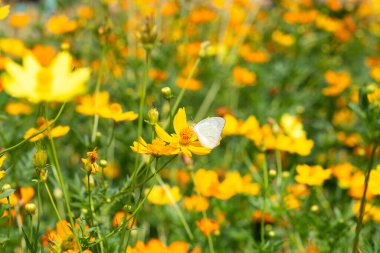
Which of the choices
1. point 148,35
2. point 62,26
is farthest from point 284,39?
point 148,35

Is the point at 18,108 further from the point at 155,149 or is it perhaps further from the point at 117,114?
the point at 155,149

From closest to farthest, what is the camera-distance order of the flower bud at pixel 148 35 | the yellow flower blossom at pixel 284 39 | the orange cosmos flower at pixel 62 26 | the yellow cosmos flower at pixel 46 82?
the yellow cosmos flower at pixel 46 82 → the flower bud at pixel 148 35 → the orange cosmos flower at pixel 62 26 → the yellow flower blossom at pixel 284 39

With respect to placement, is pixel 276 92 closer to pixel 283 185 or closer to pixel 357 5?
pixel 283 185

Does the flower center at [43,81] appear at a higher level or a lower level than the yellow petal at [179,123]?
higher

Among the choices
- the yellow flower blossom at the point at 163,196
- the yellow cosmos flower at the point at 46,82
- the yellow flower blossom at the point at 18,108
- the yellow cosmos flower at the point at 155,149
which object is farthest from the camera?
the yellow flower blossom at the point at 18,108

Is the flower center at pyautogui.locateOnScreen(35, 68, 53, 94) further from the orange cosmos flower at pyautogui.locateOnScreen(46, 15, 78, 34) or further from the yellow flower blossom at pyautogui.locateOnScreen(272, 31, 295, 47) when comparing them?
the yellow flower blossom at pyautogui.locateOnScreen(272, 31, 295, 47)

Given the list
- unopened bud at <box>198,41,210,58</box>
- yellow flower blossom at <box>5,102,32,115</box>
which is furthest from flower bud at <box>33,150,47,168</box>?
yellow flower blossom at <box>5,102,32,115</box>

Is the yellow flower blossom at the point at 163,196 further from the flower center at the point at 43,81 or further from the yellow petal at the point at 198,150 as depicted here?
the flower center at the point at 43,81

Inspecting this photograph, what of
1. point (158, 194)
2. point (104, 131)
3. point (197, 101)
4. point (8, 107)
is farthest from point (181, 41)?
point (158, 194)

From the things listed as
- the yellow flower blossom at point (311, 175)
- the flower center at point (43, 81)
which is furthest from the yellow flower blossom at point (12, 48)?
the flower center at point (43, 81)
